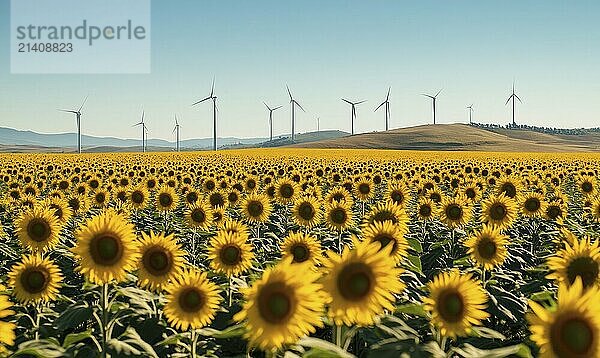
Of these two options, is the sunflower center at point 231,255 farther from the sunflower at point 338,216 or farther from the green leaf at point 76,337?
the sunflower at point 338,216

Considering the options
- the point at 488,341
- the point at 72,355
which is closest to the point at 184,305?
the point at 72,355

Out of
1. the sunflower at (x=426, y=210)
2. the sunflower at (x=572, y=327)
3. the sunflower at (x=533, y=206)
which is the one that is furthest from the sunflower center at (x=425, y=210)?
the sunflower at (x=572, y=327)

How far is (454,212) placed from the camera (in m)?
9.57

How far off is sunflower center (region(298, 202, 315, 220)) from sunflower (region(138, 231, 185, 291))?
424 centimetres

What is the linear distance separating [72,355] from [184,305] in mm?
1103

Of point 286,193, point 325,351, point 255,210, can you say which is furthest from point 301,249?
point 286,193

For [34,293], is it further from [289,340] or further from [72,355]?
[289,340]

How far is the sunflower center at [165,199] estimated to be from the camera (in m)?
11.9

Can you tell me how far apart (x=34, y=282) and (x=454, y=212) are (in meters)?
6.19

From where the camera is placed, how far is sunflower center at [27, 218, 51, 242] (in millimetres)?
7348

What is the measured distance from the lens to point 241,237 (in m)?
6.30

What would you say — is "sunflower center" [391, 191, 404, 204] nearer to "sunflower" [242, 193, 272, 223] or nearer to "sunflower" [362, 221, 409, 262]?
"sunflower" [242, 193, 272, 223]

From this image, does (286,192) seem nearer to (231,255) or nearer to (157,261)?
(231,255)

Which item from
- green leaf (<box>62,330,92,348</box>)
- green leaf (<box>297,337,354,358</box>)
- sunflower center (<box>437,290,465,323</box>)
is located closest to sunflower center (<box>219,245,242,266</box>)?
green leaf (<box>62,330,92,348</box>)
